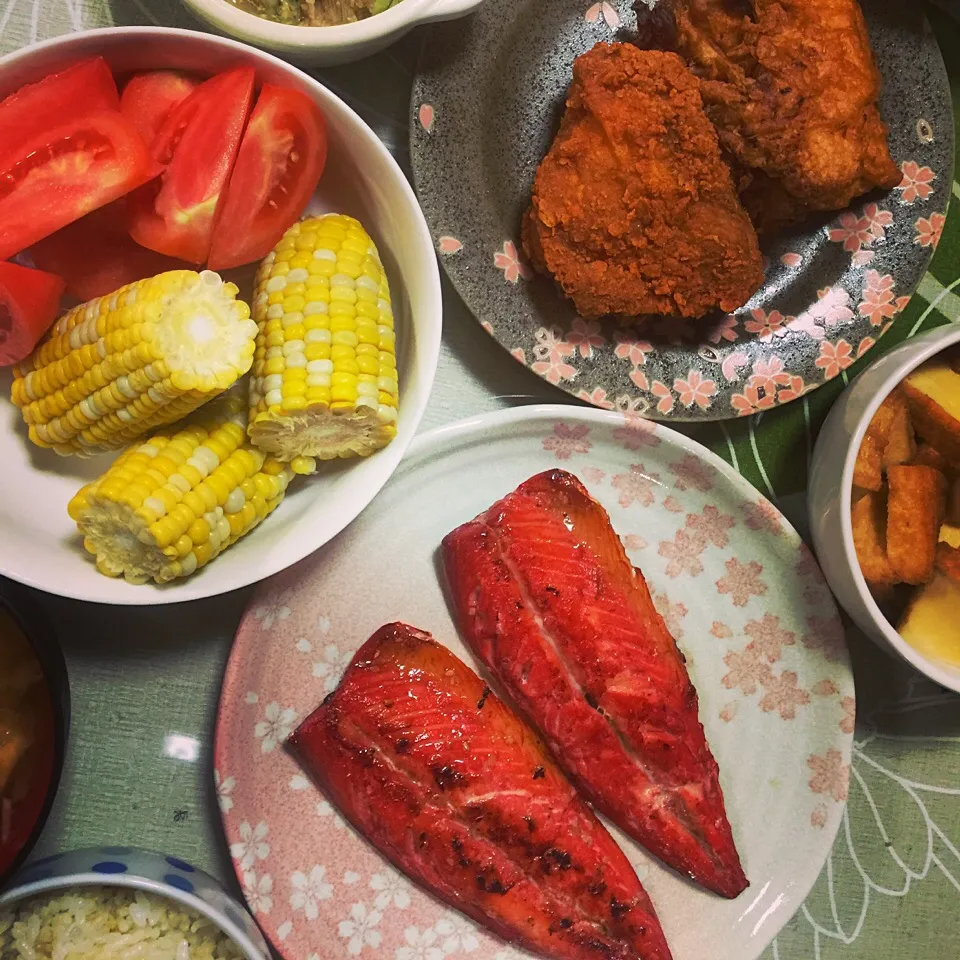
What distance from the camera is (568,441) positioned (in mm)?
1630

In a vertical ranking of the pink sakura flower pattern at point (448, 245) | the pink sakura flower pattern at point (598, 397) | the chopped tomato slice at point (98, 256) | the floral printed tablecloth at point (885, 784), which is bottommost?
the floral printed tablecloth at point (885, 784)

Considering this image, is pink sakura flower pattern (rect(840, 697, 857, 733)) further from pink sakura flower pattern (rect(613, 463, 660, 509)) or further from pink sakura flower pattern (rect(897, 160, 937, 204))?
pink sakura flower pattern (rect(897, 160, 937, 204))

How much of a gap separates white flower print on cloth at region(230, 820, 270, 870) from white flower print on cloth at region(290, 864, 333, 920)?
7 centimetres

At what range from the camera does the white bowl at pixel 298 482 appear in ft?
4.07

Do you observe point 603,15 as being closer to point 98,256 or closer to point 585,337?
point 585,337

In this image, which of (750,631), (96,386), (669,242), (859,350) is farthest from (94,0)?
(750,631)

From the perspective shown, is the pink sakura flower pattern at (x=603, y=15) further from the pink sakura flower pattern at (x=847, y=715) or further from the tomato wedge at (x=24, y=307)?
the pink sakura flower pattern at (x=847, y=715)

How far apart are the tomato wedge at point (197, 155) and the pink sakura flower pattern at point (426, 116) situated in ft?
1.16

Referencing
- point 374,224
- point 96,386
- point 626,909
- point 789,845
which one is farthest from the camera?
point 789,845

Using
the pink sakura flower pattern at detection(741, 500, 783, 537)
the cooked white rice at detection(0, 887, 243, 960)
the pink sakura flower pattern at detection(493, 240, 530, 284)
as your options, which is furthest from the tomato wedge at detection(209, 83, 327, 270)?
the cooked white rice at detection(0, 887, 243, 960)

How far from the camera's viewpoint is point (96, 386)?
122 cm

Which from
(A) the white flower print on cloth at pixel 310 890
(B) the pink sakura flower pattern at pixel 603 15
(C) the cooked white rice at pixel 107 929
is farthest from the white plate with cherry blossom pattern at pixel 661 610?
(B) the pink sakura flower pattern at pixel 603 15

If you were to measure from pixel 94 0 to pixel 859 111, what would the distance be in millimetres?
1368

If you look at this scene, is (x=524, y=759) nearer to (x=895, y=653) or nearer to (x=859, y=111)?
(x=895, y=653)
